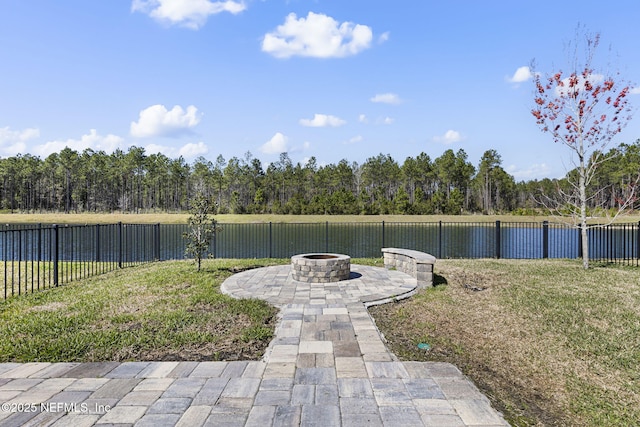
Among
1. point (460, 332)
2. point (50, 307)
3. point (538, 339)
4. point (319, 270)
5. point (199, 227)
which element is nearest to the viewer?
point (538, 339)

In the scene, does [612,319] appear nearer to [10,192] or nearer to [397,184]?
[397,184]

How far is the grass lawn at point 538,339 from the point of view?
2969 millimetres

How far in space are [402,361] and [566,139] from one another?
28.9ft

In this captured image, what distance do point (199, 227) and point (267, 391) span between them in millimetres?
6118

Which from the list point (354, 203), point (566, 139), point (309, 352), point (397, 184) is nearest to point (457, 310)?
point (309, 352)

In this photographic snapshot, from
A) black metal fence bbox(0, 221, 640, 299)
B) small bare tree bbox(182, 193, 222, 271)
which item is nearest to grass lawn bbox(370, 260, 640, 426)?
black metal fence bbox(0, 221, 640, 299)

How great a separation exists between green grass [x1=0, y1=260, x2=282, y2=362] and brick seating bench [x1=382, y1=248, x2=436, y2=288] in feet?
10.1

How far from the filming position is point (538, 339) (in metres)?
4.30

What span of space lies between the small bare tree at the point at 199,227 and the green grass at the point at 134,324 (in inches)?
50.1

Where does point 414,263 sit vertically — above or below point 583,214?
below

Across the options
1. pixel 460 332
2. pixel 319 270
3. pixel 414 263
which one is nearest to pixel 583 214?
pixel 414 263

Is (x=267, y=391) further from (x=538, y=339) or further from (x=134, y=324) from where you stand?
(x=538, y=339)

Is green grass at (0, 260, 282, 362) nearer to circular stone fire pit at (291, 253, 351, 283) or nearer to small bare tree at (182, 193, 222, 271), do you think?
small bare tree at (182, 193, 222, 271)

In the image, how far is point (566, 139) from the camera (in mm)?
9367
